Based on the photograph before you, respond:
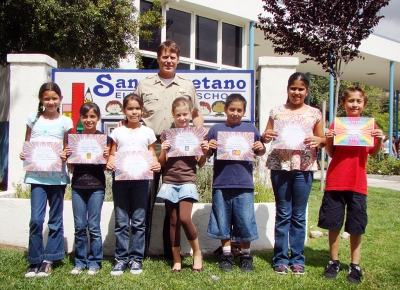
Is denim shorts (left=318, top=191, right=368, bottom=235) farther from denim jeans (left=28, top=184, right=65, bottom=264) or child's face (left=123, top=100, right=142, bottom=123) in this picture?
denim jeans (left=28, top=184, right=65, bottom=264)

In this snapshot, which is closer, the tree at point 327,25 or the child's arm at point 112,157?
the child's arm at point 112,157

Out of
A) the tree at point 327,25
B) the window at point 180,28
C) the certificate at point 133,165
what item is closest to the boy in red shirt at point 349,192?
the certificate at point 133,165


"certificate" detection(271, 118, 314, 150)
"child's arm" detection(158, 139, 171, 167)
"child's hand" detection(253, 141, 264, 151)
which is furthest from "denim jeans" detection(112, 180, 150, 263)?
"certificate" detection(271, 118, 314, 150)

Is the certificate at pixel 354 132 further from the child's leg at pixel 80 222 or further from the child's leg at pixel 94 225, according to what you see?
the child's leg at pixel 80 222

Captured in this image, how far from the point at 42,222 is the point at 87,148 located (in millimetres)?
801

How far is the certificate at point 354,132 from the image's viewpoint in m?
3.65

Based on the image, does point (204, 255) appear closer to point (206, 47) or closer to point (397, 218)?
point (397, 218)

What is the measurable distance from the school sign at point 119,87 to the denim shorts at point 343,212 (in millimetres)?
2356

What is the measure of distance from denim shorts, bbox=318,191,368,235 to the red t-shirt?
0.08m

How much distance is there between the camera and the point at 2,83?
1098cm

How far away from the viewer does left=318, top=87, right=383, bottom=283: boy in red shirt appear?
145 inches

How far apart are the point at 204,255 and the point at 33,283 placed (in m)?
1.75

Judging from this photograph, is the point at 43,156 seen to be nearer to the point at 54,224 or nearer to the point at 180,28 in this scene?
the point at 54,224

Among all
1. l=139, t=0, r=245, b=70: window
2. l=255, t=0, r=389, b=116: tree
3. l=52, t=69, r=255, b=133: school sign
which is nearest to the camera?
l=52, t=69, r=255, b=133: school sign
